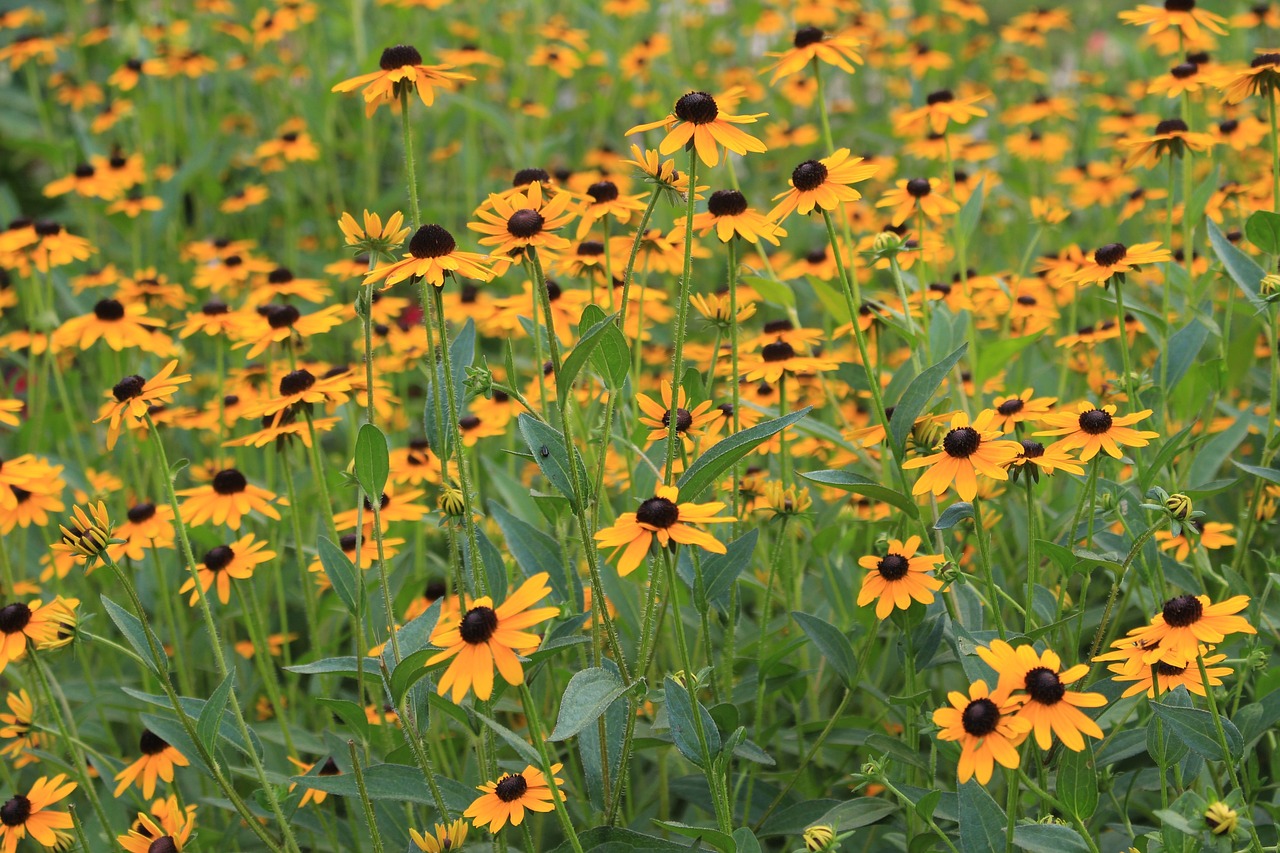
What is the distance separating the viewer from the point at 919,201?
2.28 meters

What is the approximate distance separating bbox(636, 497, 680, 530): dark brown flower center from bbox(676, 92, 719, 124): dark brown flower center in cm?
51

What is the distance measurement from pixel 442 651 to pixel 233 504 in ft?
3.04

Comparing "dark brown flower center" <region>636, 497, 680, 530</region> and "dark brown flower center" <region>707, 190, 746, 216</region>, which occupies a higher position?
"dark brown flower center" <region>707, 190, 746, 216</region>

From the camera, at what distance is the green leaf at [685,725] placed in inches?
59.4

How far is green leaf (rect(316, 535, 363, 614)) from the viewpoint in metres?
1.70

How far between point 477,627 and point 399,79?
80cm

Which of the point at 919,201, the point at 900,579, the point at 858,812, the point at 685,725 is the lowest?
the point at 858,812

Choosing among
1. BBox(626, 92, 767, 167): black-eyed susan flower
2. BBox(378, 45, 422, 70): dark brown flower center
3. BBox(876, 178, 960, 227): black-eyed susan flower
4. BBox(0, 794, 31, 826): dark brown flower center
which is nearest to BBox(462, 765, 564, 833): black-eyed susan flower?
BBox(0, 794, 31, 826): dark brown flower center

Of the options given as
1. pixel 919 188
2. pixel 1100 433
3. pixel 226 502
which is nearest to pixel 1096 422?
pixel 1100 433

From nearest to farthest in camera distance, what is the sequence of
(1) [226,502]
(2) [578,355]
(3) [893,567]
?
(2) [578,355]
(3) [893,567]
(1) [226,502]

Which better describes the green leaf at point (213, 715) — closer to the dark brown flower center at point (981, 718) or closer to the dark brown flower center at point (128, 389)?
the dark brown flower center at point (128, 389)

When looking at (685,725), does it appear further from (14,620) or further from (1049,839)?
(14,620)

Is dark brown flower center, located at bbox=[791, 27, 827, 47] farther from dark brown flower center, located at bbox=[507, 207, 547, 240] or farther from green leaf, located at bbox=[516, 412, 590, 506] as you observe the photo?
green leaf, located at bbox=[516, 412, 590, 506]

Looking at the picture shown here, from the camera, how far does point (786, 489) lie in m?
1.92
